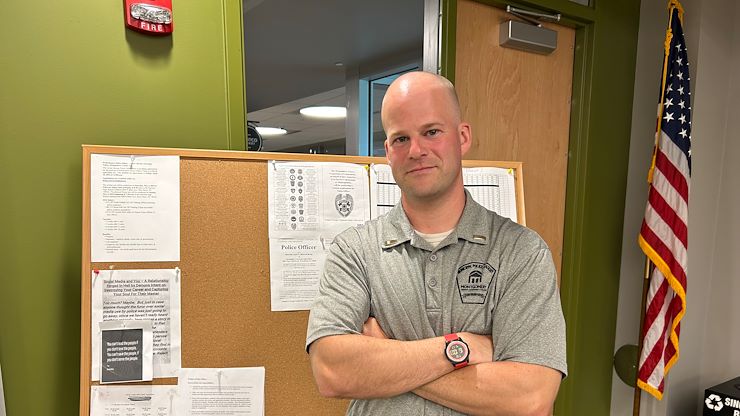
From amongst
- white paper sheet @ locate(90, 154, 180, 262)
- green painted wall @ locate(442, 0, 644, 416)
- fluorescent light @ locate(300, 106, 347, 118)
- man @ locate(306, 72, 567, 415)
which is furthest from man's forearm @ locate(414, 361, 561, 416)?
fluorescent light @ locate(300, 106, 347, 118)

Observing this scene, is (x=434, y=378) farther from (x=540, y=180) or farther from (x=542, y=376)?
(x=540, y=180)

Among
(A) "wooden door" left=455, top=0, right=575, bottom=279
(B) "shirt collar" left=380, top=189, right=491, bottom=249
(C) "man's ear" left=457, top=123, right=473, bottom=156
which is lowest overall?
(B) "shirt collar" left=380, top=189, right=491, bottom=249

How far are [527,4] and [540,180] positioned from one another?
2.89 ft

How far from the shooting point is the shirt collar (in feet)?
3.55

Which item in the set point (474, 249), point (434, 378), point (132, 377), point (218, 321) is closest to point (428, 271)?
point (474, 249)

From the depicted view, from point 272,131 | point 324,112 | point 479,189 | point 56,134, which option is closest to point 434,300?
point 479,189

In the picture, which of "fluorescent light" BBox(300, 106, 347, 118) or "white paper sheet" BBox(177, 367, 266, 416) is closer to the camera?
"white paper sheet" BBox(177, 367, 266, 416)

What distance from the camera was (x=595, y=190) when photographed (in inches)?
101

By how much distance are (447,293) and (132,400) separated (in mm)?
1030

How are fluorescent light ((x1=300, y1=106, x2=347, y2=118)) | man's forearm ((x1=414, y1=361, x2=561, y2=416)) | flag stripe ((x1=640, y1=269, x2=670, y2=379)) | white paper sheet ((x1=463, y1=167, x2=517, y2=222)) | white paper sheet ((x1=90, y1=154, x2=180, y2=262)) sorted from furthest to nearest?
fluorescent light ((x1=300, y1=106, x2=347, y2=118)), flag stripe ((x1=640, y1=269, x2=670, y2=379)), white paper sheet ((x1=463, y1=167, x2=517, y2=222)), white paper sheet ((x1=90, y1=154, x2=180, y2=262)), man's forearm ((x1=414, y1=361, x2=561, y2=416))

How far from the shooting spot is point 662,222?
232 cm

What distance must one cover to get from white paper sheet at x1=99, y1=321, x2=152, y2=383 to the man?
A: 25.7 inches

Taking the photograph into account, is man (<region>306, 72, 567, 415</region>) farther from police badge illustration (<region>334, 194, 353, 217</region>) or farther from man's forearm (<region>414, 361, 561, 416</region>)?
police badge illustration (<region>334, 194, 353, 217</region>)

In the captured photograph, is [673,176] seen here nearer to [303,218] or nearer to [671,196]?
[671,196]
